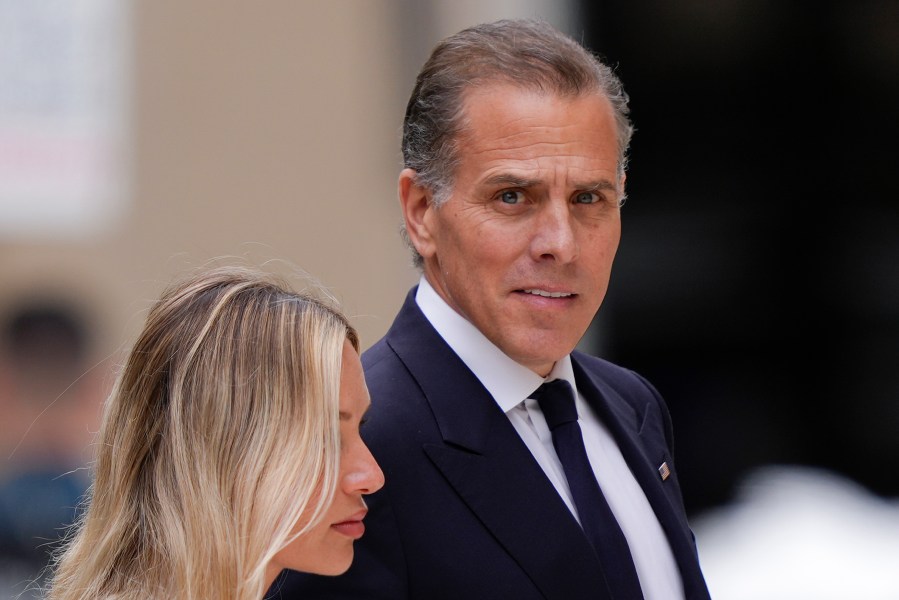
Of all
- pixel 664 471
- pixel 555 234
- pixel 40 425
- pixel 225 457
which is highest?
pixel 555 234

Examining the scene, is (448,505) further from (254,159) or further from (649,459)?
(254,159)

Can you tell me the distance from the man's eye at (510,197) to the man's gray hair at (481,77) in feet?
0.34

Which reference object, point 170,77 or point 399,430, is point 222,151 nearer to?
point 170,77

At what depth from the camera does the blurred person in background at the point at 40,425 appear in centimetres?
516

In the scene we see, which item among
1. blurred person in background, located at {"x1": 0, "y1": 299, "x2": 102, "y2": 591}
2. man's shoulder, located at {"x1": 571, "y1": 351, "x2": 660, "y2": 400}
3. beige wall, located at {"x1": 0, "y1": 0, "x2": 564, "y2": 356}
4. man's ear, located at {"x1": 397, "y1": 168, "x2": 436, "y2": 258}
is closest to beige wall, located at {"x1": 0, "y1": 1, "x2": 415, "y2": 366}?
beige wall, located at {"x1": 0, "y1": 0, "x2": 564, "y2": 356}

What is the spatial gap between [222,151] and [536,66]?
3.63m

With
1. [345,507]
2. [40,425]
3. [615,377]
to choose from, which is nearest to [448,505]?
[345,507]

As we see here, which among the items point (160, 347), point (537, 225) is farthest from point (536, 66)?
point (160, 347)

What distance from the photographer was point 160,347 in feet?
6.20

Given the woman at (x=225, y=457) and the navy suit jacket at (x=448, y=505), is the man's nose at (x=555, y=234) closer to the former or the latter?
the navy suit jacket at (x=448, y=505)

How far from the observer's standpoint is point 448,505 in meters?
2.05

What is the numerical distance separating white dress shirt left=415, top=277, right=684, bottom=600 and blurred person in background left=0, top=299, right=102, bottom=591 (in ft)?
10.7

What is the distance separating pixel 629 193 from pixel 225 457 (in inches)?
162

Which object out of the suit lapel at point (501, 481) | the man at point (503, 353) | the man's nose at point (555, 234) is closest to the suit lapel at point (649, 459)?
the man at point (503, 353)
